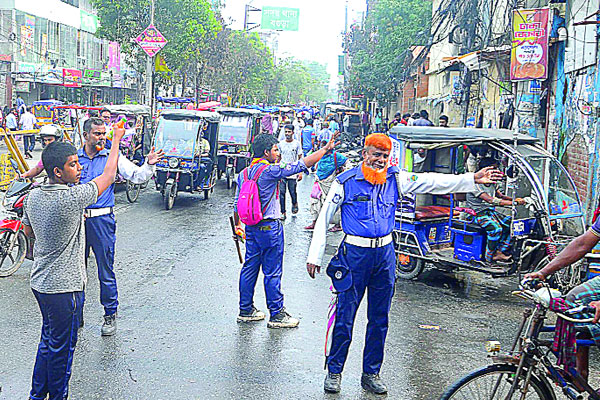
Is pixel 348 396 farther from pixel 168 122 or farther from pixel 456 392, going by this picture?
pixel 168 122

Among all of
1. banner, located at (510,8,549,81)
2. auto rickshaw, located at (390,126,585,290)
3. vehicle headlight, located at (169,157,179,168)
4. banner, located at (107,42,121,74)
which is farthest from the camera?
banner, located at (107,42,121,74)

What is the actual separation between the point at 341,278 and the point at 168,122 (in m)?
11.1

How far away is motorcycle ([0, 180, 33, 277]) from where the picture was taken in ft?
27.7

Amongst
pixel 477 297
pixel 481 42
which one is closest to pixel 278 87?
pixel 481 42

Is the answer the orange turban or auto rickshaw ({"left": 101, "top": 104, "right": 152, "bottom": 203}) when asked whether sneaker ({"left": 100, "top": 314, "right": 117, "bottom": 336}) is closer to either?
the orange turban

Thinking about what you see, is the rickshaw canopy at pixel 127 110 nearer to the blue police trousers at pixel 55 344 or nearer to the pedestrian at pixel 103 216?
the pedestrian at pixel 103 216

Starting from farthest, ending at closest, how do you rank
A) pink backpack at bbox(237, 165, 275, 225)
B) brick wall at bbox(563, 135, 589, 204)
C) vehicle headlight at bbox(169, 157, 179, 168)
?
1. vehicle headlight at bbox(169, 157, 179, 168)
2. brick wall at bbox(563, 135, 589, 204)
3. pink backpack at bbox(237, 165, 275, 225)

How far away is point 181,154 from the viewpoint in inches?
602

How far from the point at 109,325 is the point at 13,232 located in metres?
2.81

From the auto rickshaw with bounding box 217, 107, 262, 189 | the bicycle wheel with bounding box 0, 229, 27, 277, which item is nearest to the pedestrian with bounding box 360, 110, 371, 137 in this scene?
the auto rickshaw with bounding box 217, 107, 262, 189

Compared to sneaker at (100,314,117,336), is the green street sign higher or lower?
higher

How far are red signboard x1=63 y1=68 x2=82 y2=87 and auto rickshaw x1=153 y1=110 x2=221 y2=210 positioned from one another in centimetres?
2580

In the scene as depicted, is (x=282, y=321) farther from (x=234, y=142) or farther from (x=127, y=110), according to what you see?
(x=127, y=110)

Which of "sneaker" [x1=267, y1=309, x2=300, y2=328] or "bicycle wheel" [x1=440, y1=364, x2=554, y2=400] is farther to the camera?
"sneaker" [x1=267, y1=309, x2=300, y2=328]
